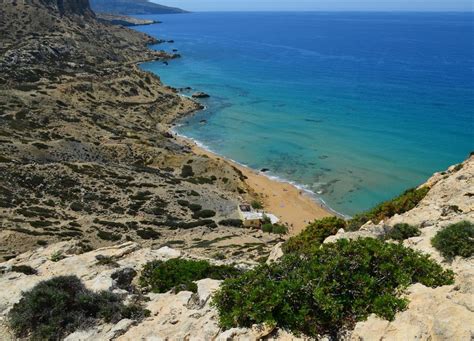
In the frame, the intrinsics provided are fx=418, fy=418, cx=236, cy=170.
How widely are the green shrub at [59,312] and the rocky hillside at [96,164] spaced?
13.1 m

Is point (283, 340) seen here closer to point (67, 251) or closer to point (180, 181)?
point (67, 251)

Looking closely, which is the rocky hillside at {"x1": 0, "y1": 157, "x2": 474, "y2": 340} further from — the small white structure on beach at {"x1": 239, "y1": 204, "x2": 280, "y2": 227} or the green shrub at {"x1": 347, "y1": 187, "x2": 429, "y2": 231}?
the small white structure on beach at {"x1": 239, "y1": 204, "x2": 280, "y2": 227}

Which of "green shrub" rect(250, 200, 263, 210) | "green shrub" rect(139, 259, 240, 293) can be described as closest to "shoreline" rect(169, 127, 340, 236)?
"green shrub" rect(250, 200, 263, 210)

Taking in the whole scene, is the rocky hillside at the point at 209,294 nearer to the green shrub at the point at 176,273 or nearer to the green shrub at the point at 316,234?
the green shrub at the point at 176,273

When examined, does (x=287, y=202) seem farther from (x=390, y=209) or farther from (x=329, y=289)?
(x=329, y=289)

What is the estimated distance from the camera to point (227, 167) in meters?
55.5

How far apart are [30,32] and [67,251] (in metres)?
111

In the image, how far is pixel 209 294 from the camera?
12367 millimetres

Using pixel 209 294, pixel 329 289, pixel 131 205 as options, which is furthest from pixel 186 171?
pixel 329 289

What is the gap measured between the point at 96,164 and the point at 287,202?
2242 centimetres

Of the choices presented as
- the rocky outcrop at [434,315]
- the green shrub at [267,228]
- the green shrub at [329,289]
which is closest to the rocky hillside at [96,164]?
the green shrub at [267,228]

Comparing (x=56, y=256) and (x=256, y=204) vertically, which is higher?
(x=56, y=256)

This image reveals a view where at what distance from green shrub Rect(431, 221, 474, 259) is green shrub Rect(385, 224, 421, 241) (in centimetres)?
247

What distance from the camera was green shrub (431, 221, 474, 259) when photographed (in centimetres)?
1241
